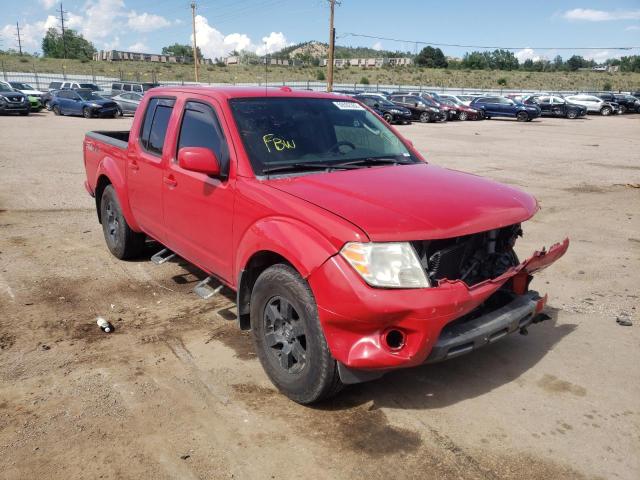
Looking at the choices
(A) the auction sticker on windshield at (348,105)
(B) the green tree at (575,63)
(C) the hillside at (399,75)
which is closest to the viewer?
(A) the auction sticker on windshield at (348,105)

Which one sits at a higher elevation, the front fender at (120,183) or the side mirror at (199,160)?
the side mirror at (199,160)

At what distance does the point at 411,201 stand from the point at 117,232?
152 inches

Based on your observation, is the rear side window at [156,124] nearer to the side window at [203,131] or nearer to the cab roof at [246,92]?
the cab roof at [246,92]

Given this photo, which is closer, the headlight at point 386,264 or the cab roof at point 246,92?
the headlight at point 386,264

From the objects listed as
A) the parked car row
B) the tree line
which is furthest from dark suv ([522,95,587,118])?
the tree line

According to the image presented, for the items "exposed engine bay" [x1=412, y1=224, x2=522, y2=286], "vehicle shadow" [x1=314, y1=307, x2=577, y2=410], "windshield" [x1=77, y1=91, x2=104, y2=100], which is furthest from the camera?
"windshield" [x1=77, y1=91, x2=104, y2=100]

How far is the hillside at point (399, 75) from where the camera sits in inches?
2886

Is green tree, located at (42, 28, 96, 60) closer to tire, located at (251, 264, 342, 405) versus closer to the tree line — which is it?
the tree line

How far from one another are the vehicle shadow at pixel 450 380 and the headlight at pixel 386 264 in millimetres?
965

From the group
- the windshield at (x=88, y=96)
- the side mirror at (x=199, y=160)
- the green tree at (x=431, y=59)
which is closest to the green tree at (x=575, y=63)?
the green tree at (x=431, y=59)

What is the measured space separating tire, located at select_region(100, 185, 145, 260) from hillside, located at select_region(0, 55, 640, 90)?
66074 mm

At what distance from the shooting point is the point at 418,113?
32250 millimetres

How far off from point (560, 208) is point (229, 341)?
6.86 metres

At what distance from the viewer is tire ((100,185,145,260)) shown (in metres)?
5.65
